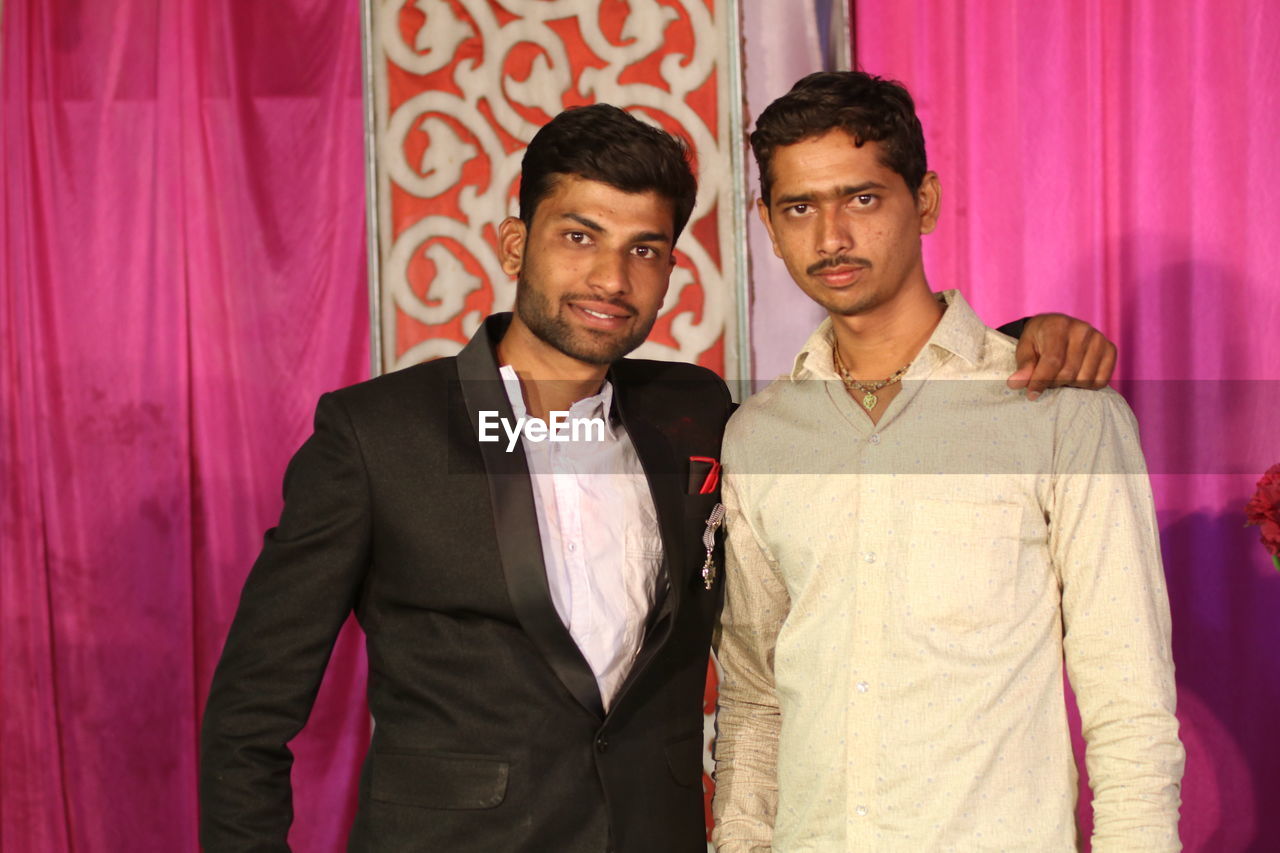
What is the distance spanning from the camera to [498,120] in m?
3.19

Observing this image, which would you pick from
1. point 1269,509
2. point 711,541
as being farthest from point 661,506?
point 1269,509

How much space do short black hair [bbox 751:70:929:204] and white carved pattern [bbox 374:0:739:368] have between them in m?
1.31

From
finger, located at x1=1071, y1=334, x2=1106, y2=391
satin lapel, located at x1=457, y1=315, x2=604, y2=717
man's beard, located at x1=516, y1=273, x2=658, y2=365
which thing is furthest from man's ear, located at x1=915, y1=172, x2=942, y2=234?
satin lapel, located at x1=457, y1=315, x2=604, y2=717

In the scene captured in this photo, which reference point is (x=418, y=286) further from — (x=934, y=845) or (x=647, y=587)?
(x=934, y=845)

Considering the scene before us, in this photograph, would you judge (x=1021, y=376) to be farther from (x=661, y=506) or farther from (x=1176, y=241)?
(x=1176, y=241)

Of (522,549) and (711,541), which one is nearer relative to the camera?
(522,549)

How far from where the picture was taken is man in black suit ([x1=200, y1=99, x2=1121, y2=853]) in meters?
1.73

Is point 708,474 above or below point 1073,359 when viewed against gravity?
below

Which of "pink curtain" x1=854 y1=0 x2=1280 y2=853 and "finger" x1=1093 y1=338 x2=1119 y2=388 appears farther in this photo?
"pink curtain" x1=854 y1=0 x2=1280 y2=853

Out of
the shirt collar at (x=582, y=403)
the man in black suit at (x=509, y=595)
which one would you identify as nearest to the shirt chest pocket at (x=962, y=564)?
the man in black suit at (x=509, y=595)

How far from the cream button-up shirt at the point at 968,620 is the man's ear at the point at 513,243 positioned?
62cm

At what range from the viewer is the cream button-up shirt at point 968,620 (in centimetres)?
155

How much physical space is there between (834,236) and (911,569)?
0.51 meters

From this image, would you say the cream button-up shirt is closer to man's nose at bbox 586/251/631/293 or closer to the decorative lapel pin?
the decorative lapel pin
